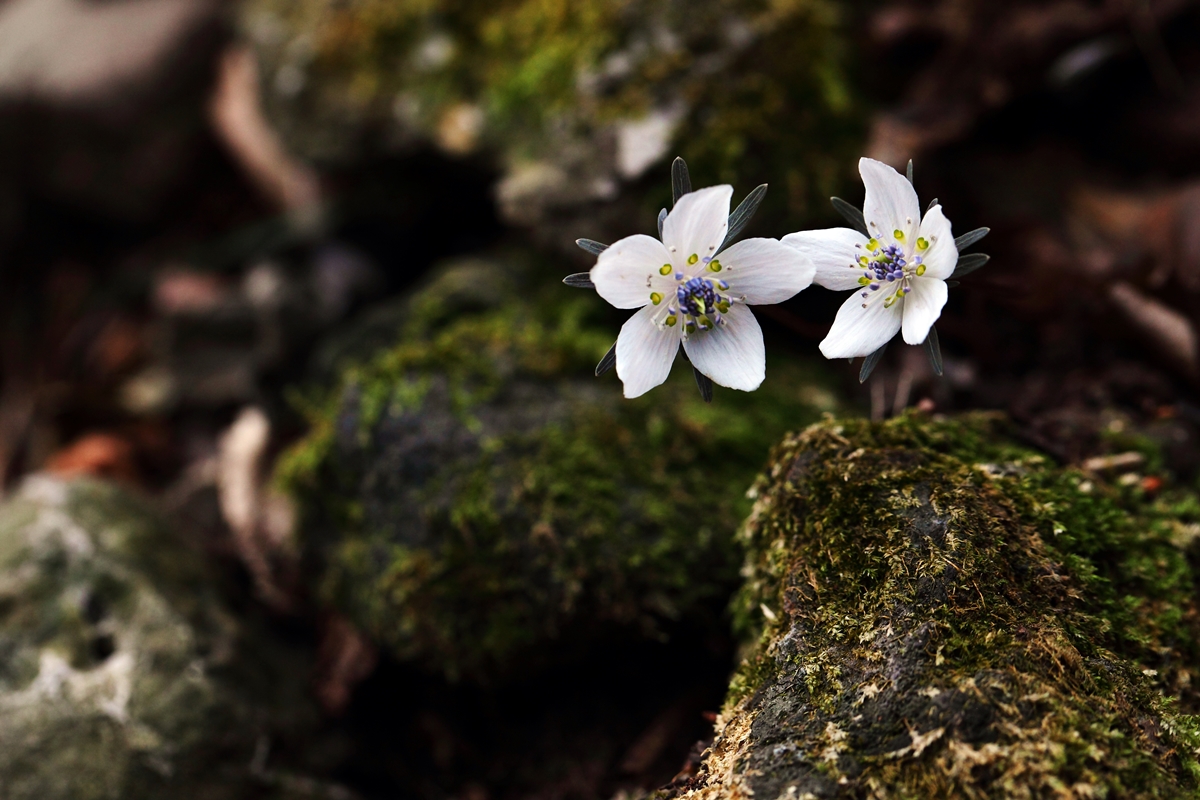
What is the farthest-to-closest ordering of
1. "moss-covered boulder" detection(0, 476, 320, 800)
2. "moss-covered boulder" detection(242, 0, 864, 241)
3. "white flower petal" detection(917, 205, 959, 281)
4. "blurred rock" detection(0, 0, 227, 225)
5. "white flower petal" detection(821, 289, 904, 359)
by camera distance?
1. "blurred rock" detection(0, 0, 227, 225)
2. "moss-covered boulder" detection(242, 0, 864, 241)
3. "moss-covered boulder" detection(0, 476, 320, 800)
4. "white flower petal" detection(821, 289, 904, 359)
5. "white flower petal" detection(917, 205, 959, 281)

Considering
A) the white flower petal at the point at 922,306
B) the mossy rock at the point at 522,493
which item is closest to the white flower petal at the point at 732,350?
the white flower petal at the point at 922,306

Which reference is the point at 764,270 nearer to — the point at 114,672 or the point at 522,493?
the point at 522,493

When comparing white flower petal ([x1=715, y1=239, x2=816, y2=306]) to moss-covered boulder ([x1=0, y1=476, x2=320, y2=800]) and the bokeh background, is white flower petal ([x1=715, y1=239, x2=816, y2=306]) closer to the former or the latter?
the bokeh background

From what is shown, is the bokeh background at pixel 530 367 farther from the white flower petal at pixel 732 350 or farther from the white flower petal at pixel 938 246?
the white flower petal at pixel 938 246

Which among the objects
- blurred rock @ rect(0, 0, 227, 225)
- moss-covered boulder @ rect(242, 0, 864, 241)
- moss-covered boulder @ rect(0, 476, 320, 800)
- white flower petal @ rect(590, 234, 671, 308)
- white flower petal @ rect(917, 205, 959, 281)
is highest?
blurred rock @ rect(0, 0, 227, 225)

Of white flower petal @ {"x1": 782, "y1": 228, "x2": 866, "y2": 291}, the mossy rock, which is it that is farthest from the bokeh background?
white flower petal @ {"x1": 782, "y1": 228, "x2": 866, "y2": 291}
